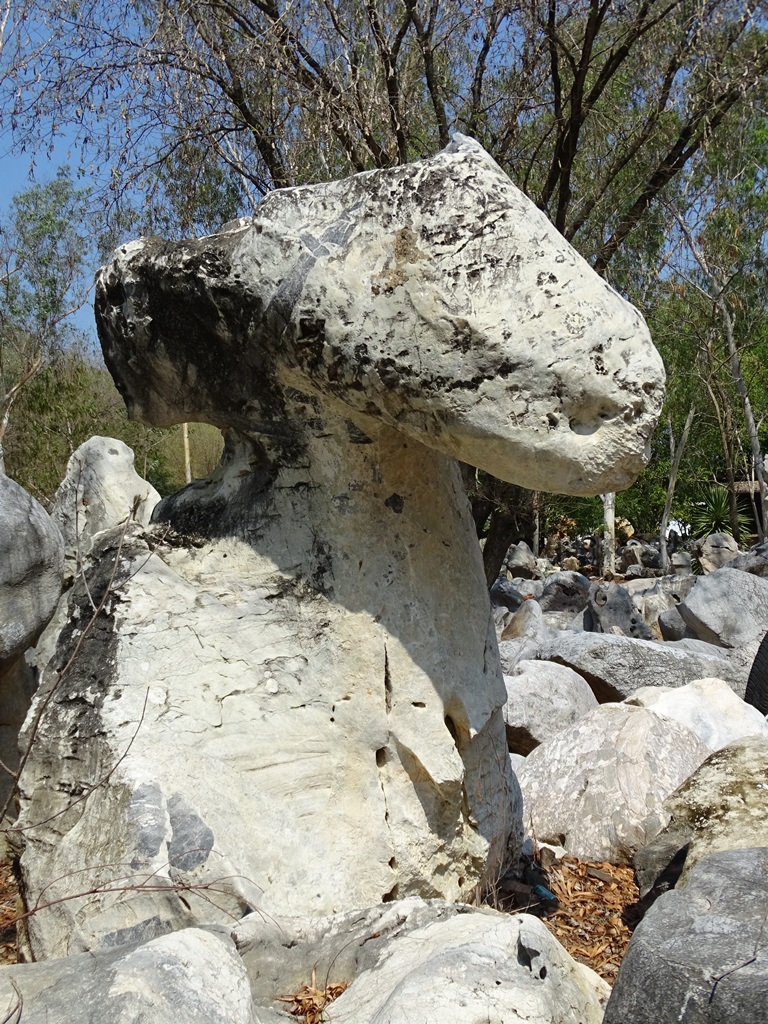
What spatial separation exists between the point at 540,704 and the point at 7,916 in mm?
3082

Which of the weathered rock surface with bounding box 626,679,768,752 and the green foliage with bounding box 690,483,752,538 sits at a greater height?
the green foliage with bounding box 690,483,752,538

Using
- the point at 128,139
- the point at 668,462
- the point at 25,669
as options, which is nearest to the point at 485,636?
the point at 25,669

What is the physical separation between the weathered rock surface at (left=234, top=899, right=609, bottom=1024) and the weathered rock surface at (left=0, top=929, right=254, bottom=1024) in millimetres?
296

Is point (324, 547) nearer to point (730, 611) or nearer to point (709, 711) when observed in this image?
point (709, 711)

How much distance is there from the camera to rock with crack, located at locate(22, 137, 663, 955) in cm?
225

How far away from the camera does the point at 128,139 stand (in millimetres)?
7762

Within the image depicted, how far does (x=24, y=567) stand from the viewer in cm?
300

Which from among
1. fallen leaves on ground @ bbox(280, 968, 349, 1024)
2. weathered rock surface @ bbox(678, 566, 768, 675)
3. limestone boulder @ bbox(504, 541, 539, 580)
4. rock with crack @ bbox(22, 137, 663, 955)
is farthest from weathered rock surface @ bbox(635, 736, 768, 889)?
limestone boulder @ bbox(504, 541, 539, 580)

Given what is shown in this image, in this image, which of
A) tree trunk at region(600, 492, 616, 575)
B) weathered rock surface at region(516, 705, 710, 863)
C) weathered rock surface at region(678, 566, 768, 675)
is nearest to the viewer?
weathered rock surface at region(516, 705, 710, 863)

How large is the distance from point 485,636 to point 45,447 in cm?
1312

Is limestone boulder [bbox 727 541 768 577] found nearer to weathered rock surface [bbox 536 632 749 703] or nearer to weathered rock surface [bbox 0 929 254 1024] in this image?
weathered rock surface [bbox 536 632 749 703]

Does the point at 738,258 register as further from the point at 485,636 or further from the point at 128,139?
the point at 485,636

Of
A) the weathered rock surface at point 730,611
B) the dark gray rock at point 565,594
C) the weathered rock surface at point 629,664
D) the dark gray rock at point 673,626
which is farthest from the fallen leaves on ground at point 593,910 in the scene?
the dark gray rock at point 565,594

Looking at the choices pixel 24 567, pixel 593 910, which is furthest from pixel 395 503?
pixel 593 910
